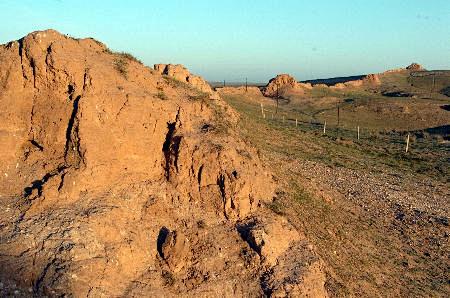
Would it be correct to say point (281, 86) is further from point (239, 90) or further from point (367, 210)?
point (367, 210)

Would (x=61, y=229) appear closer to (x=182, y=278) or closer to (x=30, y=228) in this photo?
(x=30, y=228)

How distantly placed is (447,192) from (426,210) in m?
4.39

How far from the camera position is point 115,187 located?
34.2ft

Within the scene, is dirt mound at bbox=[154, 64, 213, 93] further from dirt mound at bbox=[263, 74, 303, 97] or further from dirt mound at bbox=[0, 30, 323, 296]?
dirt mound at bbox=[263, 74, 303, 97]

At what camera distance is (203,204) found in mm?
10922

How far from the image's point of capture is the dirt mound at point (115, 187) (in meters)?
8.87

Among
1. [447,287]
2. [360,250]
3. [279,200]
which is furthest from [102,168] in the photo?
[447,287]

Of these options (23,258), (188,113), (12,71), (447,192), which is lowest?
(447,192)

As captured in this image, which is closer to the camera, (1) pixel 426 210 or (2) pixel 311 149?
(1) pixel 426 210

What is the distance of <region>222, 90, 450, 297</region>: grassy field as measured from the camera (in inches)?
472

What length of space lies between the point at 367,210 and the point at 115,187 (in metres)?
10.5

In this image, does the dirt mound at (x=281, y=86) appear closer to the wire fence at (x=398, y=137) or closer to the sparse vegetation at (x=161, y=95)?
the wire fence at (x=398, y=137)

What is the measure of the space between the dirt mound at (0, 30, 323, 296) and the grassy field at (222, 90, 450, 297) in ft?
5.56

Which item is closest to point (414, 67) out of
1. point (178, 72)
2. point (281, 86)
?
point (281, 86)
